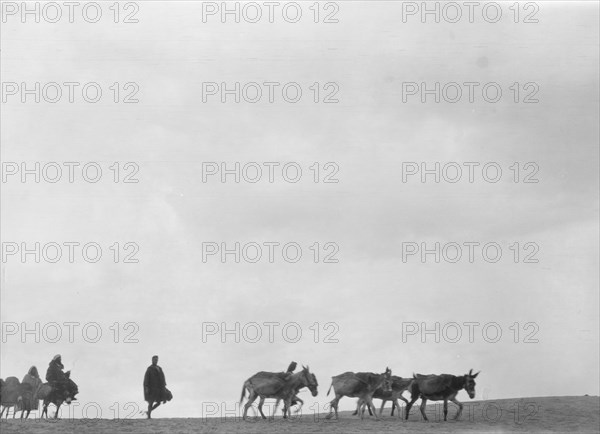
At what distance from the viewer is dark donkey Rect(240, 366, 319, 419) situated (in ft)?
108

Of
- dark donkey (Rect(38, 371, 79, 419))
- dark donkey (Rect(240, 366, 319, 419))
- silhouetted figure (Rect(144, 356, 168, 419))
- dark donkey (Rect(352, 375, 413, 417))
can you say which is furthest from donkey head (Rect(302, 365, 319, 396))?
dark donkey (Rect(38, 371, 79, 419))

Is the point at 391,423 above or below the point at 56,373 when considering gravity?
below

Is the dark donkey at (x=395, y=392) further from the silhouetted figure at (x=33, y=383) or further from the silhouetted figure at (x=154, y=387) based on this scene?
the silhouetted figure at (x=33, y=383)

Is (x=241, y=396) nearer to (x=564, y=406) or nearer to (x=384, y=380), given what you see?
(x=384, y=380)

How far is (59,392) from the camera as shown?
111 feet

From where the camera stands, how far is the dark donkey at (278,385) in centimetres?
3284

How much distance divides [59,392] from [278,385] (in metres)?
7.57

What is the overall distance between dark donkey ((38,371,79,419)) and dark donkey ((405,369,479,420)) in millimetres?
11587

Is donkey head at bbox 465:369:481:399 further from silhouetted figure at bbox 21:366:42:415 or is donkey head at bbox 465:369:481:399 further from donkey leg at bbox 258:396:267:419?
silhouetted figure at bbox 21:366:42:415

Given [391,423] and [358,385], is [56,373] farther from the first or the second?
[391,423]

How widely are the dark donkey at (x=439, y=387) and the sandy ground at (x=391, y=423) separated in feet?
2.48

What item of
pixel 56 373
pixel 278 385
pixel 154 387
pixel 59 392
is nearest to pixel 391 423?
pixel 278 385

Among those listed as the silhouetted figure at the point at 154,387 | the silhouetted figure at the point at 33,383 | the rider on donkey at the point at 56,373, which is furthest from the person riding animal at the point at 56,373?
the silhouetted figure at the point at 154,387

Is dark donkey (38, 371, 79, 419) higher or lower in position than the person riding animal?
→ lower
